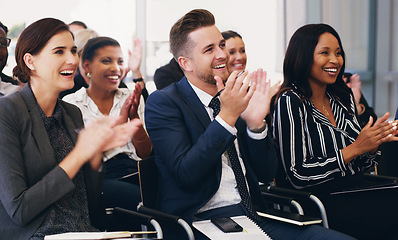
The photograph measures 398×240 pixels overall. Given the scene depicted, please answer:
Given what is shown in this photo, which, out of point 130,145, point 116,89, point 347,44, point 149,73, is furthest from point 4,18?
point 347,44

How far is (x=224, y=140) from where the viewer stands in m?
1.82

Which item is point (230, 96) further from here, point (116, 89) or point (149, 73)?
point (149, 73)

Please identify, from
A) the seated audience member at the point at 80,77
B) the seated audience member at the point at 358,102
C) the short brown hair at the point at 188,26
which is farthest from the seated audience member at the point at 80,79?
the seated audience member at the point at 358,102

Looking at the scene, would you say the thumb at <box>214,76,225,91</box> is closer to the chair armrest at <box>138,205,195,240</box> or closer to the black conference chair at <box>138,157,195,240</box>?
the black conference chair at <box>138,157,195,240</box>

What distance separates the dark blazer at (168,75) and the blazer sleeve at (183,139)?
1.42 metres

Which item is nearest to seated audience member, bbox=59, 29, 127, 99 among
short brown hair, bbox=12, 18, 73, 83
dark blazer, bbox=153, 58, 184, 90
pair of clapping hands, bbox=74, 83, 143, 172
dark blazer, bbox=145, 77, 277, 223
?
dark blazer, bbox=153, 58, 184, 90

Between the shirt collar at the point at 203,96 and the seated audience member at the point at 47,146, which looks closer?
the seated audience member at the point at 47,146

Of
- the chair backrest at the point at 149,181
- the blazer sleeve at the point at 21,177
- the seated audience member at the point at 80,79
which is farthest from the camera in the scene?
the seated audience member at the point at 80,79

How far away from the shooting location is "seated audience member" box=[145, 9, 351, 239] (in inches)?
72.1

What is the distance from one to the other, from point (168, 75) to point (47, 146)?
6.25 ft

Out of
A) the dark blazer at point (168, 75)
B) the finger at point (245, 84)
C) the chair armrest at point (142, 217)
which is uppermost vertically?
the finger at point (245, 84)

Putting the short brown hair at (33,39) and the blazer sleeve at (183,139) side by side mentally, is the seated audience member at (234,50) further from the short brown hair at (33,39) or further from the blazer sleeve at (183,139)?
the short brown hair at (33,39)

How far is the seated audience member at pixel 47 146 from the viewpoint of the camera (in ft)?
5.05

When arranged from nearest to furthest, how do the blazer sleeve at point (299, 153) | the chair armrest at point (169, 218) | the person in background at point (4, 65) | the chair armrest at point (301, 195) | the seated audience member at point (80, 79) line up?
the chair armrest at point (169, 218) < the chair armrest at point (301, 195) < the blazer sleeve at point (299, 153) < the person in background at point (4, 65) < the seated audience member at point (80, 79)
